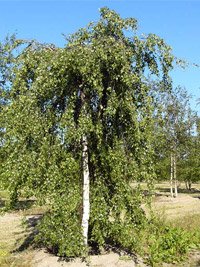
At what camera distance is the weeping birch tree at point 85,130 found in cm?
924

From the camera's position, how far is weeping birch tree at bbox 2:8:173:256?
9.24 m

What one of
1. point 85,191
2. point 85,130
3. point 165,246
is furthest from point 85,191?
point 165,246

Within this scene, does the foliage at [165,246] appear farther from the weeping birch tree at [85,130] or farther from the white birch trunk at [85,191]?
the white birch trunk at [85,191]

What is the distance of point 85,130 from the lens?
9.22 metres

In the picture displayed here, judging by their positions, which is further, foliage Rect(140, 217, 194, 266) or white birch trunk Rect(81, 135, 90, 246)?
foliage Rect(140, 217, 194, 266)

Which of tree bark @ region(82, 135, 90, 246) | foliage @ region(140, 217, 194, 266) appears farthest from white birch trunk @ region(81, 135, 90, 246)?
foliage @ region(140, 217, 194, 266)

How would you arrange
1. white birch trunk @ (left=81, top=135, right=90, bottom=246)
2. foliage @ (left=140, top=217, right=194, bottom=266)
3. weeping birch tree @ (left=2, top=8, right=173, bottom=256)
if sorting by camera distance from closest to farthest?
weeping birch tree @ (left=2, top=8, right=173, bottom=256) < white birch trunk @ (left=81, top=135, right=90, bottom=246) < foliage @ (left=140, top=217, right=194, bottom=266)

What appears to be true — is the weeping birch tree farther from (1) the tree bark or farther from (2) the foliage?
(2) the foliage

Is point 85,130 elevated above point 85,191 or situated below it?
above

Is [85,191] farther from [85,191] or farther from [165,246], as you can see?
[165,246]

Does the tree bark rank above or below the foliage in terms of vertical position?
above

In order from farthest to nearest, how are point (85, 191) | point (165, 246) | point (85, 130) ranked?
point (165, 246) → point (85, 191) → point (85, 130)

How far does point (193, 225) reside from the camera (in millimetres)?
14688

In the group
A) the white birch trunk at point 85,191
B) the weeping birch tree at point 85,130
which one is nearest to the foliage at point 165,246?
the weeping birch tree at point 85,130
